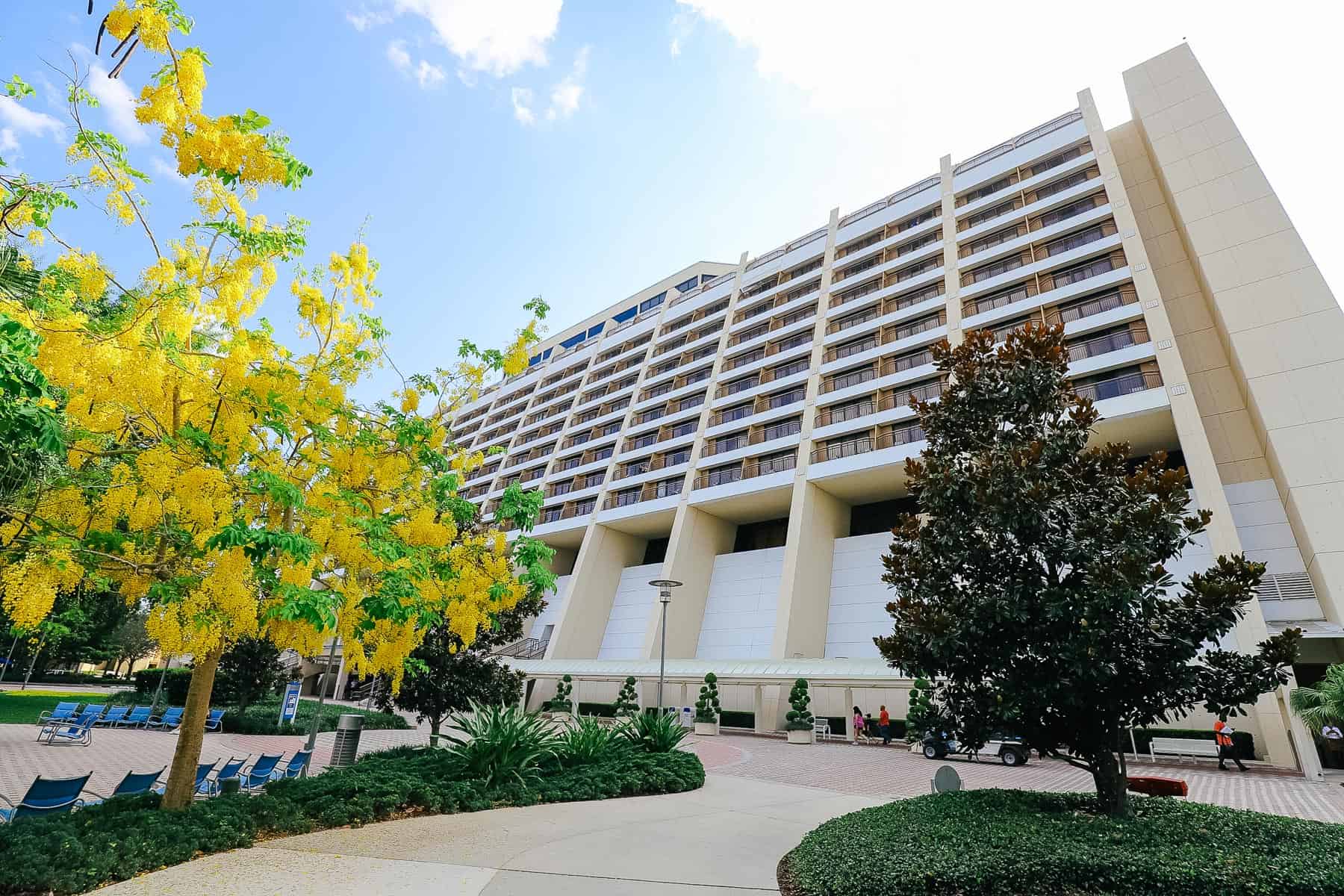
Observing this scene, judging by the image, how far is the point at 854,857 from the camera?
19.0 ft

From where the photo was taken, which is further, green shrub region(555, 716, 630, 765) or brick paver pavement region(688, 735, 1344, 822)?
brick paver pavement region(688, 735, 1344, 822)

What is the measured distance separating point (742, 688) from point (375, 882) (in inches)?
1194

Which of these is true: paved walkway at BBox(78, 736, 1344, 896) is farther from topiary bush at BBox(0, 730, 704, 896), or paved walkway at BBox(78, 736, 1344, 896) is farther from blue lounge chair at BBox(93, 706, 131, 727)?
blue lounge chair at BBox(93, 706, 131, 727)

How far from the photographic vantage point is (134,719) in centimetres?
2320

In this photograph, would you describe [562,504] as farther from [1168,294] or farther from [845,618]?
[1168,294]

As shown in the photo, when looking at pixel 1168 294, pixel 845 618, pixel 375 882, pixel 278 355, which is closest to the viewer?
pixel 375 882

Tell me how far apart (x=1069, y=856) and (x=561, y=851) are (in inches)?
193

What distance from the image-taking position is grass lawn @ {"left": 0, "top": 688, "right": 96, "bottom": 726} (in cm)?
2294

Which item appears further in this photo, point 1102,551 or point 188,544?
point 1102,551

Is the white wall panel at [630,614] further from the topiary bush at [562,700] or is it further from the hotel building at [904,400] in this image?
the topiary bush at [562,700]

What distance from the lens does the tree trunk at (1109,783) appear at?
23.7 ft

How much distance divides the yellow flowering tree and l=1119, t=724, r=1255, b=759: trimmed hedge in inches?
845

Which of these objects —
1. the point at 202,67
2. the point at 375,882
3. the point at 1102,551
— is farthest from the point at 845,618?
the point at 202,67

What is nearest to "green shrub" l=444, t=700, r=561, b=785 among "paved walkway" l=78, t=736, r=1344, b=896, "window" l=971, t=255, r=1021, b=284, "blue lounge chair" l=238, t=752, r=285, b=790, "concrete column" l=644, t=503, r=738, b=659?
"paved walkway" l=78, t=736, r=1344, b=896
